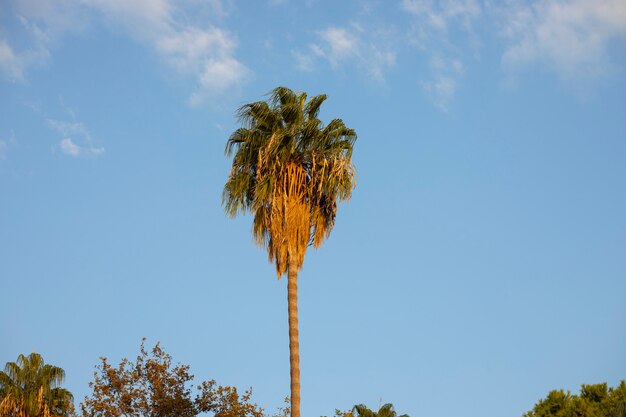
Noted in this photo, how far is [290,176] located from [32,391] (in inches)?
870

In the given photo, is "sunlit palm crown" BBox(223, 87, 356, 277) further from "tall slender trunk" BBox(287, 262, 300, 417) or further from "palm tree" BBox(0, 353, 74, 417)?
"palm tree" BBox(0, 353, 74, 417)

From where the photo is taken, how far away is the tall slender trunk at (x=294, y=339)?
23141 millimetres

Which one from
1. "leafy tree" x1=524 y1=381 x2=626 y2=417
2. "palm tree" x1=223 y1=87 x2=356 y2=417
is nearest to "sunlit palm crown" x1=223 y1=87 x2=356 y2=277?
"palm tree" x1=223 y1=87 x2=356 y2=417

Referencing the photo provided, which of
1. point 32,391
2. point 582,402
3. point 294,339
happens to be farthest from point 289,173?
point 32,391

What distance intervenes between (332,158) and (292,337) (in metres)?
5.52

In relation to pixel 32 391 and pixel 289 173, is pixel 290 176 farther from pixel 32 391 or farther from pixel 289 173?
pixel 32 391

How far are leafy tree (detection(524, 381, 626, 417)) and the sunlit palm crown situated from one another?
11706 mm

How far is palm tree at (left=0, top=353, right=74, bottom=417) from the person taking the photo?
131ft

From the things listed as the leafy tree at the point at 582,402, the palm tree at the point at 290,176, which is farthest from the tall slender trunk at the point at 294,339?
the leafy tree at the point at 582,402

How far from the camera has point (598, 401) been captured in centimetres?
3194

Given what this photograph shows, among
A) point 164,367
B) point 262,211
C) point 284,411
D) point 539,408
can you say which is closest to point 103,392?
point 164,367

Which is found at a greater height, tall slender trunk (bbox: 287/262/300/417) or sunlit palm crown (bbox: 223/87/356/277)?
sunlit palm crown (bbox: 223/87/356/277)

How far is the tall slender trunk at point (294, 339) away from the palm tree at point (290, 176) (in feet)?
0.09

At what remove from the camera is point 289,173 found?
25.6 m
